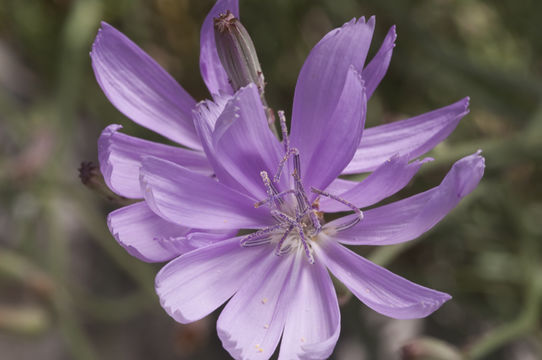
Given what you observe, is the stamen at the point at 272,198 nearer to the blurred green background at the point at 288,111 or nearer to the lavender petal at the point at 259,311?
the lavender petal at the point at 259,311

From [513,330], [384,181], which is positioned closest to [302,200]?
[384,181]

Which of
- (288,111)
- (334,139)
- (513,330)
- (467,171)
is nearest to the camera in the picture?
(467,171)

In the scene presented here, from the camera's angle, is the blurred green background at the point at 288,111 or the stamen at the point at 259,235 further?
the blurred green background at the point at 288,111

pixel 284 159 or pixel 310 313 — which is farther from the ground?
pixel 284 159

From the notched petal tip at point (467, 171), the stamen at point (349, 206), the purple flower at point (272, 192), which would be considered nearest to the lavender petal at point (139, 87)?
the purple flower at point (272, 192)

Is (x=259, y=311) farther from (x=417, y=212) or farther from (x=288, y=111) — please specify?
(x=288, y=111)

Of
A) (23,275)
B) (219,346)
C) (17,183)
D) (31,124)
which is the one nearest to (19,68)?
(31,124)
